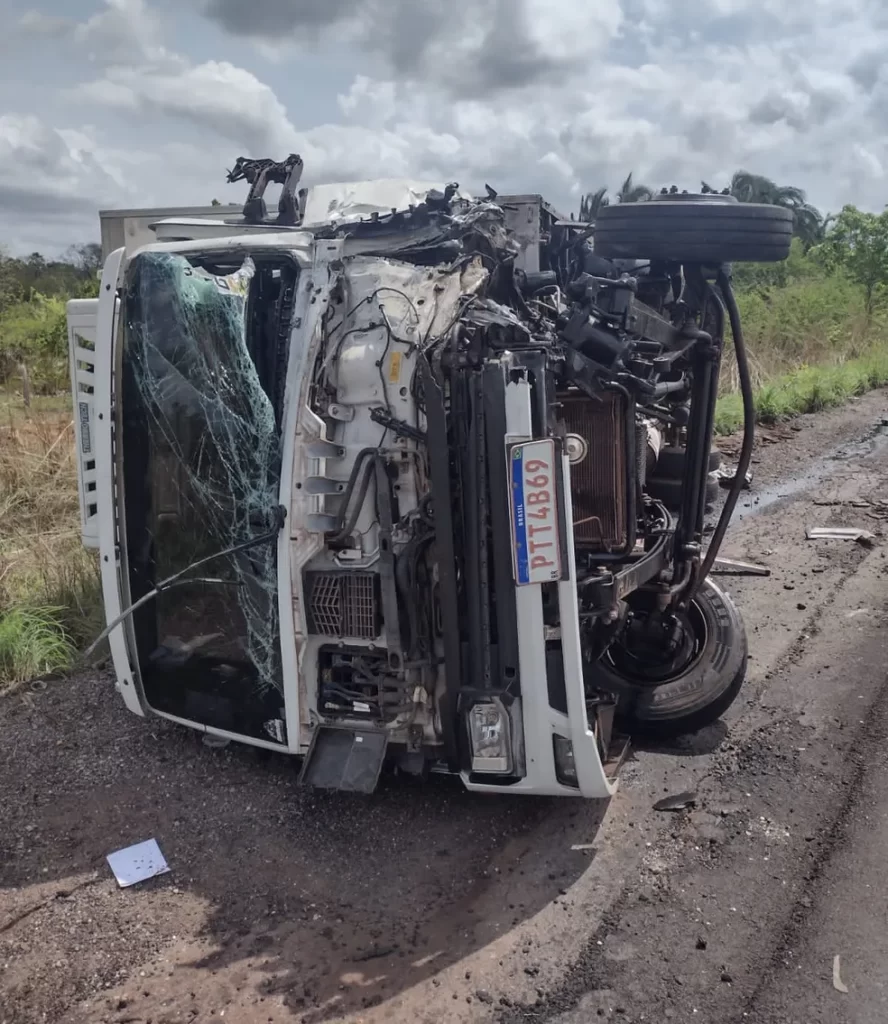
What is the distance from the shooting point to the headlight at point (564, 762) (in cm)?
324

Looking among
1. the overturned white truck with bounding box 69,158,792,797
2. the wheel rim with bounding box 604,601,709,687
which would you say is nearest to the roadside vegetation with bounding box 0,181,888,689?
the overturned white truck with bounding box 69,158,792,797

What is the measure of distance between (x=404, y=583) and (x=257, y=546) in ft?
1.91

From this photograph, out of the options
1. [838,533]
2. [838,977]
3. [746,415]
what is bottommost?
[838,977]

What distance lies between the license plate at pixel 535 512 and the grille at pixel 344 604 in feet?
1.75

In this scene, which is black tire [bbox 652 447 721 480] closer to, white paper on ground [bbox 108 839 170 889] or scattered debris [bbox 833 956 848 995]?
scattered debris [bbox 833 956 848 995]

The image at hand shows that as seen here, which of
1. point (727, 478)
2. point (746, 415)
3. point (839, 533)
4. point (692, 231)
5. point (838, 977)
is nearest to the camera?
point (838, 977)

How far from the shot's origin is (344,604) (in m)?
3.33

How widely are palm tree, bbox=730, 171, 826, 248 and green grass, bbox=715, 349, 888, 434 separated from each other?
45.3 ft

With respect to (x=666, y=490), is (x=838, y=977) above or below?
below

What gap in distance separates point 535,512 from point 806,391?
10923 mm

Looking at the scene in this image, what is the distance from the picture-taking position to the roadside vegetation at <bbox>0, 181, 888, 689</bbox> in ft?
18.7

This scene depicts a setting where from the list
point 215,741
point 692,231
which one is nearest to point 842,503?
point 692,231

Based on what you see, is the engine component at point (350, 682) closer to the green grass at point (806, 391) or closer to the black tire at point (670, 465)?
the black tire at point (670, 465)

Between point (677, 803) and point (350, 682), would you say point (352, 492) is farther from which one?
point (677, 803)
